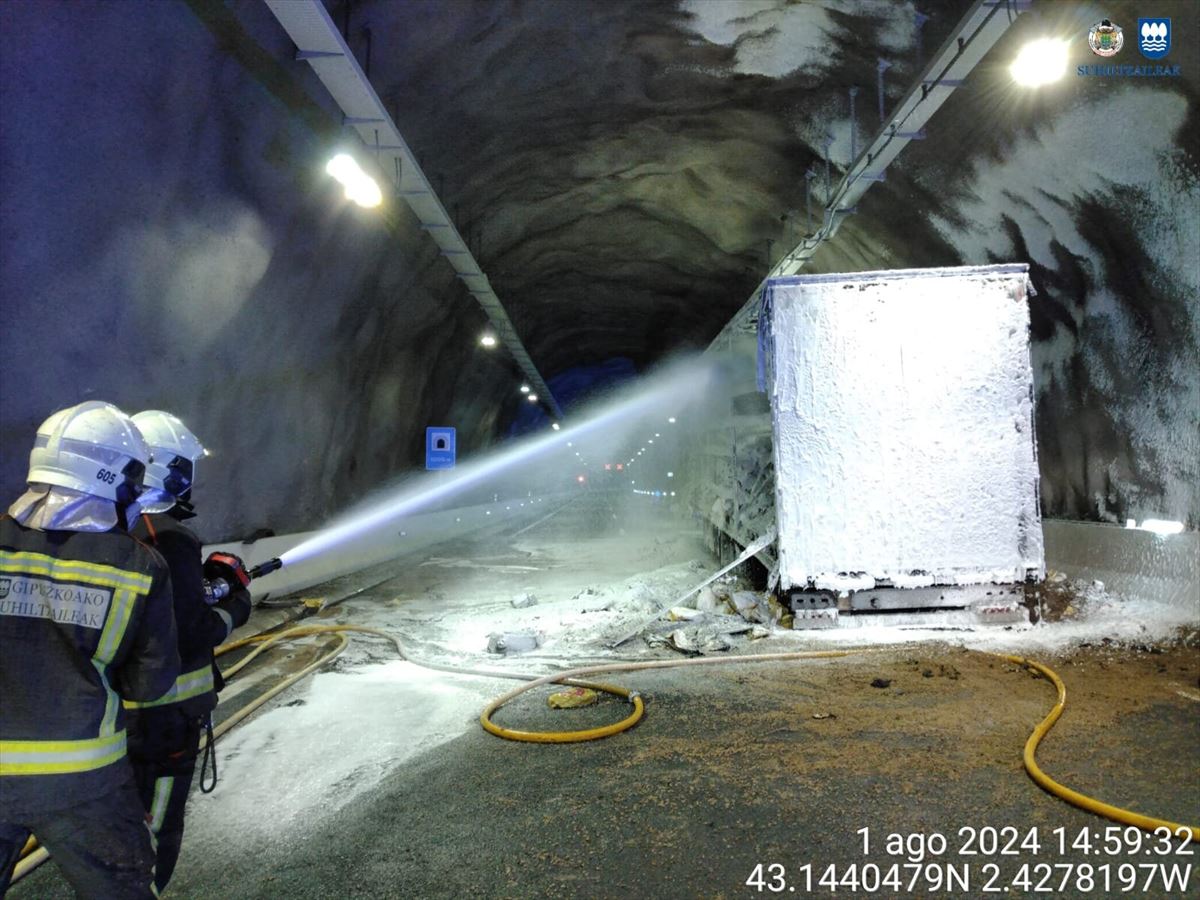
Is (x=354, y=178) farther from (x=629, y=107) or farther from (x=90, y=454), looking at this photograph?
(x=90, y=454)

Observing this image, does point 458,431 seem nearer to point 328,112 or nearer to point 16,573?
point 328,112

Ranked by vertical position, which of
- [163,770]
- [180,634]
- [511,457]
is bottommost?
[163,770]

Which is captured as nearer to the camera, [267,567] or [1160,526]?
[267,567]

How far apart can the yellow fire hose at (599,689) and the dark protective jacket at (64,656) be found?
1.53 meters

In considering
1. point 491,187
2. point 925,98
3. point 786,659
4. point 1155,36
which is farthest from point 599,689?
point 491,187

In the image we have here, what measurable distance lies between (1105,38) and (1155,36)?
0.51m

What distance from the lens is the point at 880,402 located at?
710cm

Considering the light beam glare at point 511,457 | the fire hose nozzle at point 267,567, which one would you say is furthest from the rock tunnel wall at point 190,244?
the fire hose nozzle at point 267,567

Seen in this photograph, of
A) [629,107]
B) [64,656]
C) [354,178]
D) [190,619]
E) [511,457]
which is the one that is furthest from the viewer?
[511,457]

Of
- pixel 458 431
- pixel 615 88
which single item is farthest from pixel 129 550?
pixel 458 431

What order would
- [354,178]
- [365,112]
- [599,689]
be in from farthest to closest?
1. [354,178]
2. [365,112]
3. [599,689]

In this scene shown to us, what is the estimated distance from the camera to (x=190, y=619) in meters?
2.71

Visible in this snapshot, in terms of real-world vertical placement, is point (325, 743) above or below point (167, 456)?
below

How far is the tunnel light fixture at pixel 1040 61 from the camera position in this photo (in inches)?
216
